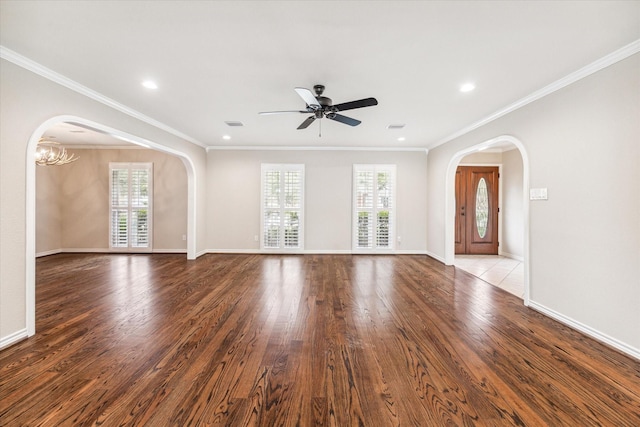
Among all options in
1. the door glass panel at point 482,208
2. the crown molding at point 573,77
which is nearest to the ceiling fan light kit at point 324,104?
the crown molding at point 573,77

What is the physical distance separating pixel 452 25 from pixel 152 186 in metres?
7.12

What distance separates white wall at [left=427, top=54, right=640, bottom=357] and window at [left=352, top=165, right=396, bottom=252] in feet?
11.1

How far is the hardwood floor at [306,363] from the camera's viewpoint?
166cm

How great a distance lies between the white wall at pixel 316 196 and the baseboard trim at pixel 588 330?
12.1 ft

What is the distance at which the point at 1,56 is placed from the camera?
2.44m

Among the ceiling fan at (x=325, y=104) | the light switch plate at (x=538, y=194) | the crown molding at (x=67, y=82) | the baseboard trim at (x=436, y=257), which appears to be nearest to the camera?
the crown molding at (x=67, y=82)

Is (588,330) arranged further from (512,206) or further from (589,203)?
(512,206)

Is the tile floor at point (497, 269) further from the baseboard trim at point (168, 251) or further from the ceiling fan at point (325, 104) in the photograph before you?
the baseboard trim at point (168, 251)

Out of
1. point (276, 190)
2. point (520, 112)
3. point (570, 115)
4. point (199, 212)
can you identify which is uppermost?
point (520, 112)

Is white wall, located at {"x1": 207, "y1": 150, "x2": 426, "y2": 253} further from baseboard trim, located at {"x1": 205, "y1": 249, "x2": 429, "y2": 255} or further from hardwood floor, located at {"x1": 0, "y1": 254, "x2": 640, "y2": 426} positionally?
hardwood floor, located at {"x1": 0, "y1": 254, "x2": 640, "y2": 426}

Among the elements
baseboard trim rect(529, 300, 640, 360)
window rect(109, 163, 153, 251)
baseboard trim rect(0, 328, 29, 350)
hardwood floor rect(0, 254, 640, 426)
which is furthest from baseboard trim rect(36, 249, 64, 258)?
baseboard trim rect(529, 300, 640, 360)

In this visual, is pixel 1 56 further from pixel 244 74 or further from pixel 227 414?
pixel 227 414

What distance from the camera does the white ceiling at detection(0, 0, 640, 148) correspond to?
1.99m

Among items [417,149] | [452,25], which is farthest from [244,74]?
[417,149]
